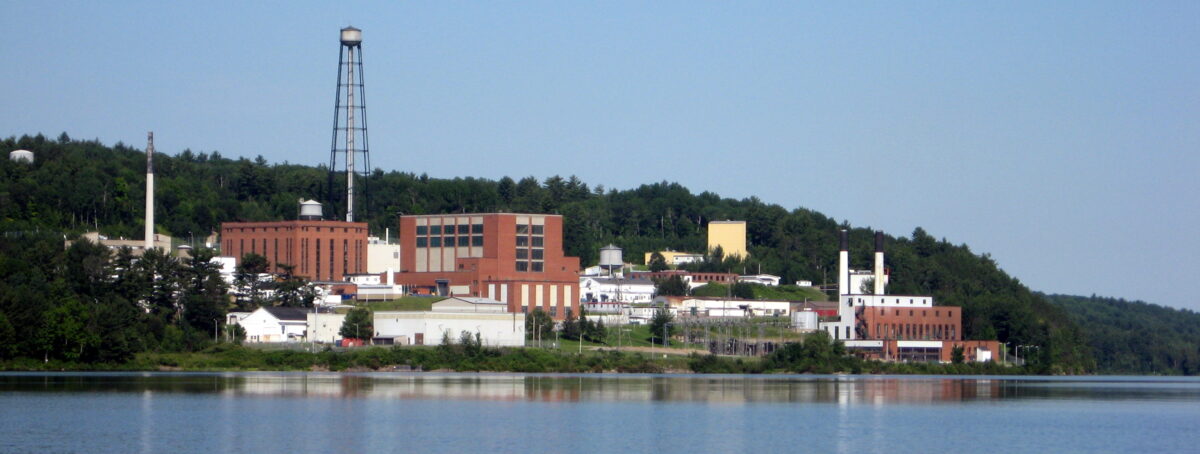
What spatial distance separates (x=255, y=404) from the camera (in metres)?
58.3

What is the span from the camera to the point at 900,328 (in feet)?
396

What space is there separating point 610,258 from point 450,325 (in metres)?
63.6

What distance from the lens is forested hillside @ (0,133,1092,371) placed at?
433 feet

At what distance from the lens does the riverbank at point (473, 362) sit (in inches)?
3529

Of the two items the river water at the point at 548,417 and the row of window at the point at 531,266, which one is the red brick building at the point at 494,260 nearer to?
the row of window at the point at 531,266

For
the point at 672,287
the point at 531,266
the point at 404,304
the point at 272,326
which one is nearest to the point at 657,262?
the point at 672,287

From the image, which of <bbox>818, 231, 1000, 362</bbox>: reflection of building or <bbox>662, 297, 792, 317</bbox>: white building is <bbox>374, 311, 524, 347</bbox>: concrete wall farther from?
<bbox>662, 297, 792, 317</bbox>: white building

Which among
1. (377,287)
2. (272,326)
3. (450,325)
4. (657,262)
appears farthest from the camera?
(657,262)

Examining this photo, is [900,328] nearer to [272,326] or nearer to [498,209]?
[272,326]

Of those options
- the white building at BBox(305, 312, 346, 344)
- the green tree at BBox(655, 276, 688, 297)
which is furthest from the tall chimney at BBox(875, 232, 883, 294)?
the white building at BBox(305, 312, 346, 344)

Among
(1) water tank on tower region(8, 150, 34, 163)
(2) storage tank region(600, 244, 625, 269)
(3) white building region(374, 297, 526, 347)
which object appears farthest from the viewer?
(2) storage tank region(600, 244, 625, 269)

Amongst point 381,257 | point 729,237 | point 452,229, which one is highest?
point 729,237

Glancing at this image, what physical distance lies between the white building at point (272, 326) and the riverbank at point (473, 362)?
8244 millimetres

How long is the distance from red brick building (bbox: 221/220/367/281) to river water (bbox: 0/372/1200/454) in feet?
141
